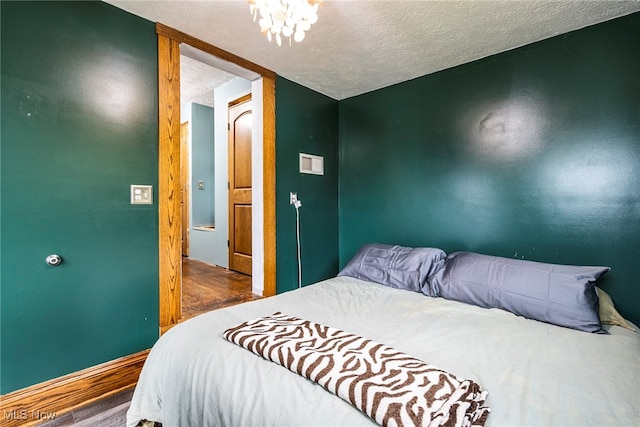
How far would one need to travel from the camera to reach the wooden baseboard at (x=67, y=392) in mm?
1480

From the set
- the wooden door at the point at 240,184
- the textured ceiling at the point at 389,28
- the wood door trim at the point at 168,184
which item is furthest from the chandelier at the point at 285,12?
the wooden door at the point at 240,184

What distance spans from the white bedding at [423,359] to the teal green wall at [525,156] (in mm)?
786

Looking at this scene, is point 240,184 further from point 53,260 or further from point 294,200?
point 53,260

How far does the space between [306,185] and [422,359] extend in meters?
2.16

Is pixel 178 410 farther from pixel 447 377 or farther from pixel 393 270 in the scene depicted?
pixel 393 270

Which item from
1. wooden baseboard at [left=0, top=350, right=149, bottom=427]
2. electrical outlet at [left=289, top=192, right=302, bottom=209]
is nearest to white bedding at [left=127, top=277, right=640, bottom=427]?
wooden baseboard at [left=0, top=350, right=149, bottom=427]

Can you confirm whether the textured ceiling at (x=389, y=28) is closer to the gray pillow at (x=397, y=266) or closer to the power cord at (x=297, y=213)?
the power cord at (x=297, y=213)

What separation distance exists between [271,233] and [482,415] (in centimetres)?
213

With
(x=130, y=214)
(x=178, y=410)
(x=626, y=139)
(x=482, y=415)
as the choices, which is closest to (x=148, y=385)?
(x=178, y=410)

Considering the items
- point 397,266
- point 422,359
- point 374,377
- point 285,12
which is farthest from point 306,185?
point 374,377

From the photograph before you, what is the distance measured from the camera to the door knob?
158 centimetres

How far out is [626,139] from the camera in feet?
6.07

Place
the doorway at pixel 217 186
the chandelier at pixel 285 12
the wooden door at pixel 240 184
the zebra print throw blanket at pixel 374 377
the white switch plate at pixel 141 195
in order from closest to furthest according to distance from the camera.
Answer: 1. the zebra print throw blanket at pixel 374 377
2. the chandelier at pixel 285 12
3. the white switch plate at pixel 141 195
4. the doorway at pixel 217 186
5. the wooden door at pixel 240 184

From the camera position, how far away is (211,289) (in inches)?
116
